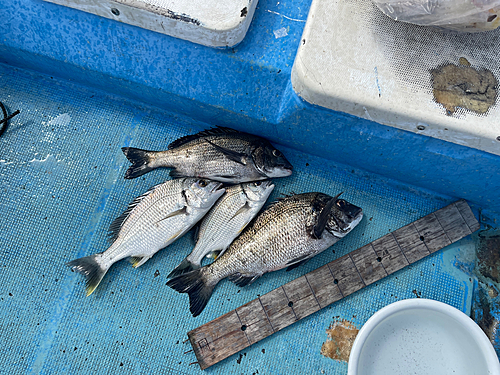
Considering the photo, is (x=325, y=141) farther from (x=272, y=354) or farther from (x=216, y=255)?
(x=272, y=354)

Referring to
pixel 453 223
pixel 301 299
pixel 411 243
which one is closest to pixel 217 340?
pixel 301 299

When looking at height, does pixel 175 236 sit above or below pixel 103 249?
above

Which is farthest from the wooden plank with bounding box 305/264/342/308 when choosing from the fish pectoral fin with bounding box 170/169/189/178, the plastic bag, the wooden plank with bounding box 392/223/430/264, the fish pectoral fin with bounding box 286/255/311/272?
the plastic bag

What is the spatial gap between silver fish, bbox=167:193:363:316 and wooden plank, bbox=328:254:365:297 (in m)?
0.23

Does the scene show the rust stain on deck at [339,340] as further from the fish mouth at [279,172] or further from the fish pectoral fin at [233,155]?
the fish pectoral fin at [233,155]

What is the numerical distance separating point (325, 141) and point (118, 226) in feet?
5.47

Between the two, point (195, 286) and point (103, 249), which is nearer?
point (195, 286)

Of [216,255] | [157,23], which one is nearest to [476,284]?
[216,255]

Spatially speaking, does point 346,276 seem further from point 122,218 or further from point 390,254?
point 122,218

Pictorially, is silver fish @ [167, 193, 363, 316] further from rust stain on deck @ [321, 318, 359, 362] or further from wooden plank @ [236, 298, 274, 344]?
rust stain on deck @ [321, 318, 359, 362]

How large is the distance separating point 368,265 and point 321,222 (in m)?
0.61

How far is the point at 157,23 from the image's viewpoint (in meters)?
2.10

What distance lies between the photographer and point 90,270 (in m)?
2.46

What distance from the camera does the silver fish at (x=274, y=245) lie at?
247 cm
